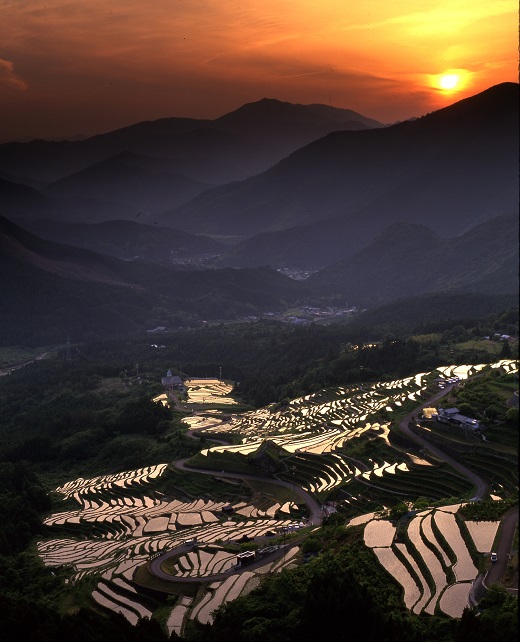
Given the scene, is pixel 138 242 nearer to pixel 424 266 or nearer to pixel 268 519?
pixel 424 266

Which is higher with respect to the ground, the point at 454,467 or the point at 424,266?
the point at 454,467

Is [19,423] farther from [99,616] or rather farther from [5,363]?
[99,616]

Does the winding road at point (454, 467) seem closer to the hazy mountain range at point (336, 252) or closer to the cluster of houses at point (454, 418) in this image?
the cluster of houses at point (454, 418)

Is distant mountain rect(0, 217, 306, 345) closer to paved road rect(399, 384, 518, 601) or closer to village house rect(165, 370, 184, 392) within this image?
village house rect(165, 370, 184, 392)

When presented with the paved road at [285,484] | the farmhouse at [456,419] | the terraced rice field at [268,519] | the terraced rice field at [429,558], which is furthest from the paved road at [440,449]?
the paved road at [285,484]

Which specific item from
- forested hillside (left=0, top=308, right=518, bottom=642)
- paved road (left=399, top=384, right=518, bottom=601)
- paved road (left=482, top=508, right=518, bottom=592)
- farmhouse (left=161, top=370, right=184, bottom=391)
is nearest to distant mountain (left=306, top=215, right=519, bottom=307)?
forested hillside (left=0, top=308, right=518, bottom=642)

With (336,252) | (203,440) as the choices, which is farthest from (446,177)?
(203,440)

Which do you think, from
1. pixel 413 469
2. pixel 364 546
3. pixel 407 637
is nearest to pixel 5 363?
pixel 413 469
